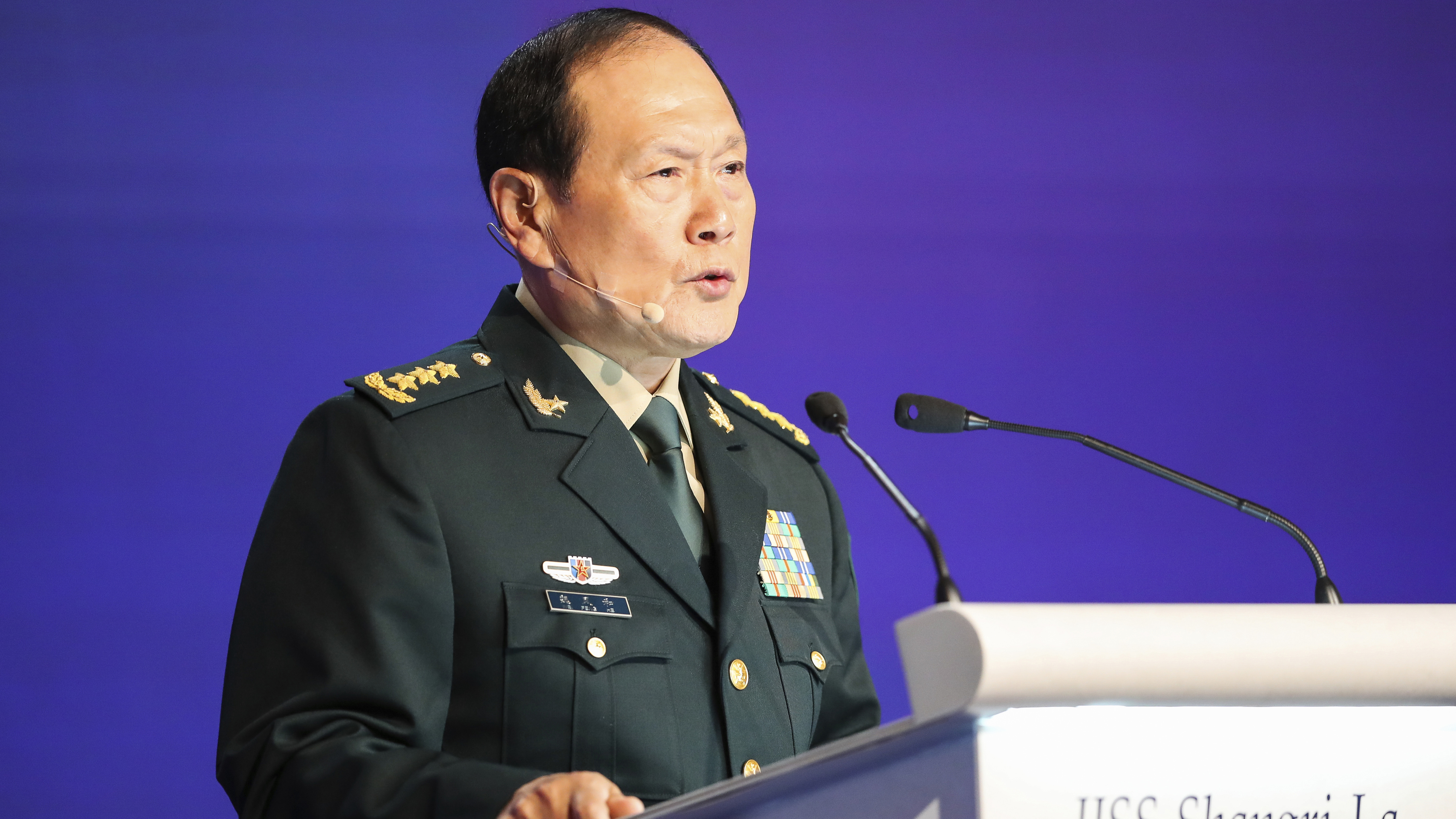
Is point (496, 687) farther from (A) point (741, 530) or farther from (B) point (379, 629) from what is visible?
(A) point (741, 530)

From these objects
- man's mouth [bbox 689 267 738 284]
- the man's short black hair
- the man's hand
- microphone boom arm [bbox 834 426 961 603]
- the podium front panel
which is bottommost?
the man's hand

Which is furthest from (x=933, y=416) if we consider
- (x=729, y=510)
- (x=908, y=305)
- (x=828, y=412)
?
(x=908, y=305)

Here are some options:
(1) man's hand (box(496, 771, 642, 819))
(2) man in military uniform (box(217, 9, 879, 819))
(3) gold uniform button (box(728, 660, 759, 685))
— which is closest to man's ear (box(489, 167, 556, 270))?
(2) man in military uniform (box(217, 9, 879, 819))

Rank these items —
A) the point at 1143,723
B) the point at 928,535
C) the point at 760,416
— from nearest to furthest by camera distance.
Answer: the point at 1143,723 < the point at 928,535 < the point at 760,416

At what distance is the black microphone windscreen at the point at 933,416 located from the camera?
1412 millimetres

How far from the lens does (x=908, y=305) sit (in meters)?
2.95

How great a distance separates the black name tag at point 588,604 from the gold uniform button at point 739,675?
0.13 meters

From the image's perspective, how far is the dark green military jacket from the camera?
4.37ft

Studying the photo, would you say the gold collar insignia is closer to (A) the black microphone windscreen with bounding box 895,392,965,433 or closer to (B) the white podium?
(A) the black microphone windscreen with bounding box 895,392,965,433

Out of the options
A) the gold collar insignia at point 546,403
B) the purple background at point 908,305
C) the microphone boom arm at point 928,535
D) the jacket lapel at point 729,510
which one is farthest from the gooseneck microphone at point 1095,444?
the purple background at point 908,305

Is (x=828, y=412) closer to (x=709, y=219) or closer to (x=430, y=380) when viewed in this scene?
(x=709, y=219)

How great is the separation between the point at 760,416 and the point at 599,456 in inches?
16.5

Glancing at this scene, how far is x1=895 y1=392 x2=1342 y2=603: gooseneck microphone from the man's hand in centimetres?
51

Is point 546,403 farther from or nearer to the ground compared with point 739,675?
farther from the ground
